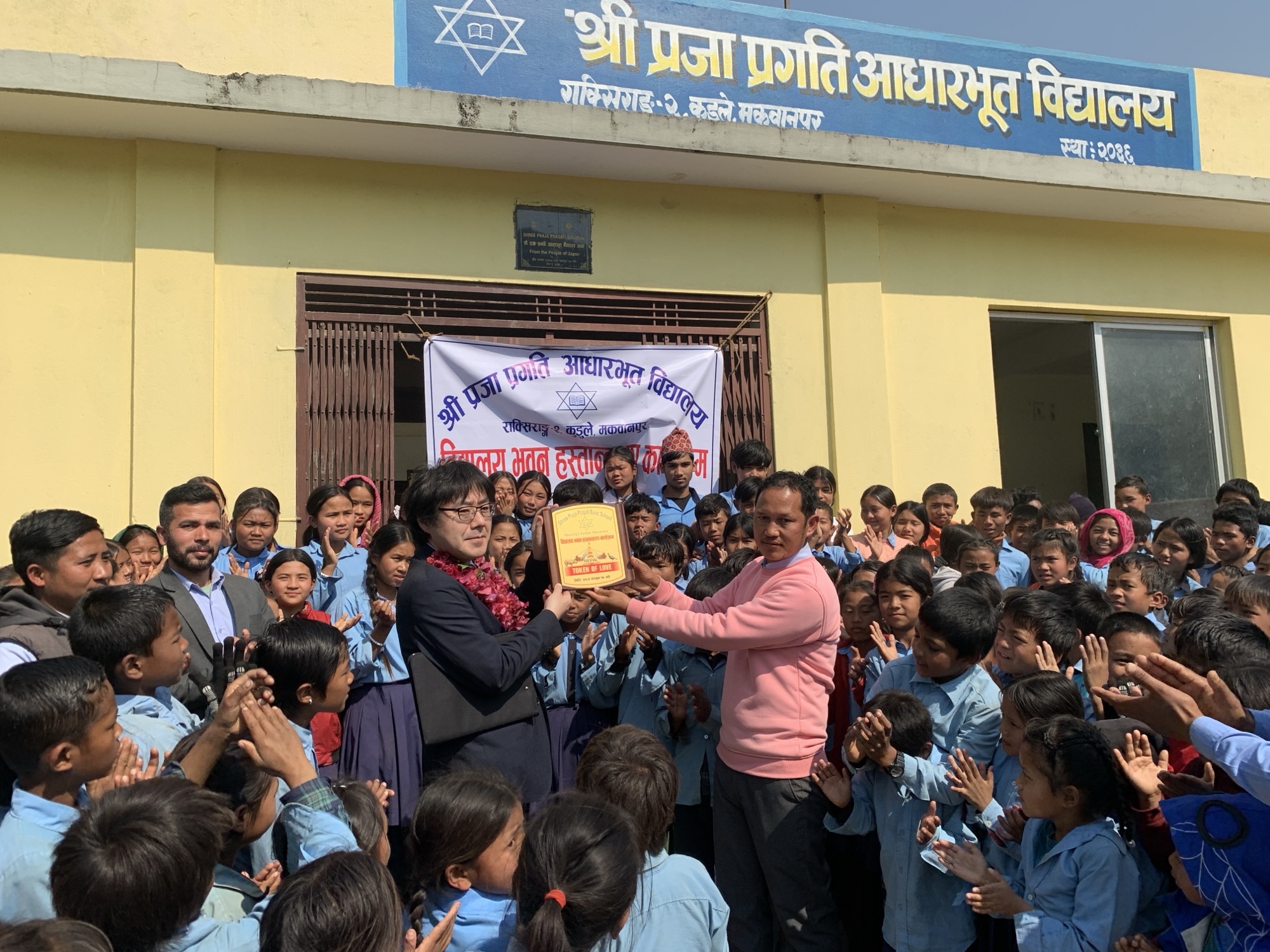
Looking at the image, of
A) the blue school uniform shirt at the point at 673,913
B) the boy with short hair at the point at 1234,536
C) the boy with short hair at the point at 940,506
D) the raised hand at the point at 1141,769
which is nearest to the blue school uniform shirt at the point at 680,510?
the boy with short hair at the point at 940,506

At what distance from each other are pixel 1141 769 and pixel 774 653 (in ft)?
3.55

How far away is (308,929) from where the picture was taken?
167cm

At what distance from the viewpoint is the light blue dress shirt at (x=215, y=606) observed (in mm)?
4031

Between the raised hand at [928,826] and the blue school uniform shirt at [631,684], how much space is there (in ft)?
3.86

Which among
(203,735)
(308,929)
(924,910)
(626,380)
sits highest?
(626,380)

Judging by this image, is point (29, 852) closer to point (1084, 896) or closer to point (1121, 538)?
point (1084, 896)

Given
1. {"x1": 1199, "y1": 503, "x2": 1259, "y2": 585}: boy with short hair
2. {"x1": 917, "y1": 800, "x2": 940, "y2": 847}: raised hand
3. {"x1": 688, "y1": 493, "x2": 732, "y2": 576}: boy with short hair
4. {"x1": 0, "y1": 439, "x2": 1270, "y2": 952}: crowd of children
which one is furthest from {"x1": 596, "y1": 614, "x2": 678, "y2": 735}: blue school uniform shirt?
{"x1": 1199, "y1": 503, "x2": 1259, "y2": 585}: boy with short hair

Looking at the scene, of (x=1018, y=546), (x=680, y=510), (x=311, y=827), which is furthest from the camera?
(x=680, y=510)

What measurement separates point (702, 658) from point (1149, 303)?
19.1 ft

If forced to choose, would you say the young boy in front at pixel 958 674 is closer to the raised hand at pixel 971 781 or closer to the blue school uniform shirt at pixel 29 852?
the raised hand at pixel 971 781

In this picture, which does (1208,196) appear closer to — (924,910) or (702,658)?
(702,658)

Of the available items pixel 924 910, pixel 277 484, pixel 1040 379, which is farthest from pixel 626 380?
pixel 1040 379

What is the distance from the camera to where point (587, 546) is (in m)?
3.09

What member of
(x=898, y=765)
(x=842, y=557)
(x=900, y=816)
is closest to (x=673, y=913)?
(x=898, y=765)
